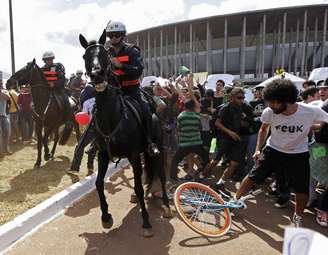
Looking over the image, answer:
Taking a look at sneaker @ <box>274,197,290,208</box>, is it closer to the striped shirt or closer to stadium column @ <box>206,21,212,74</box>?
the striped shirt

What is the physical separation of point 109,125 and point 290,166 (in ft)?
8.40

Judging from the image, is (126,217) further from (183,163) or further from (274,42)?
(274,42)

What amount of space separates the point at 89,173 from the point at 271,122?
4629 millimetres

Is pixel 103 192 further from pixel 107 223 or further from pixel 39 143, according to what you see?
pixel 39 143

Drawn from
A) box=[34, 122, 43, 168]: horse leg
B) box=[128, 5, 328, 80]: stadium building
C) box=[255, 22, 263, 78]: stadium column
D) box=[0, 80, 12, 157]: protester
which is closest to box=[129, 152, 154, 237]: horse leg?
box=[34, 122, 43, 168]: horse leg

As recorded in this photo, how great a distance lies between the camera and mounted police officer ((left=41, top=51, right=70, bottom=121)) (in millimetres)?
8656

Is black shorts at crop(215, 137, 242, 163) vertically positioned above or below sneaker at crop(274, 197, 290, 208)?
above

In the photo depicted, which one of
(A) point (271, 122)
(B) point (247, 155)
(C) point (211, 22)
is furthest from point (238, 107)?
(C) point (211, 22)

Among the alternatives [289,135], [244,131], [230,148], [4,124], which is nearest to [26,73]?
[4,124]

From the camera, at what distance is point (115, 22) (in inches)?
192

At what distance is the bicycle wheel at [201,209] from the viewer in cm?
463

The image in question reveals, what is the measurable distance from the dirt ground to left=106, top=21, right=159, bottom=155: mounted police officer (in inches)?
96.3

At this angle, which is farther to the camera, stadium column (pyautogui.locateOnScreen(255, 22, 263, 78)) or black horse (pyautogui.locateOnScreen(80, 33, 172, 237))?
stadium column (pyautogui.locateOnScreen(255, 22, 263, 78))

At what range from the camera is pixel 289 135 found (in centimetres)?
426
